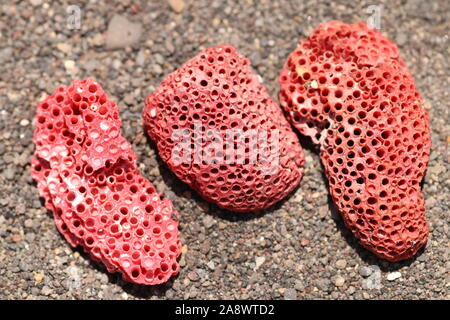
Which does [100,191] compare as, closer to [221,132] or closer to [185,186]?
[185,186]

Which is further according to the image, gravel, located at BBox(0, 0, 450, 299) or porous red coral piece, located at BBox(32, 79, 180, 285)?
gravel, located at BBox(0, 0, 450, 299)

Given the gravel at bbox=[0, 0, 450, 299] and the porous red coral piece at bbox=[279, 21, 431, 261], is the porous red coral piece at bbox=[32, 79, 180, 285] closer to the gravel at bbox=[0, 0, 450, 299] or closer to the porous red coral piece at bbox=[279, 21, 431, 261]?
the gravel at bbox=[0, 0, 450, 299]

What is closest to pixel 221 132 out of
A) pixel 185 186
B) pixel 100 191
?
pixel 185 186

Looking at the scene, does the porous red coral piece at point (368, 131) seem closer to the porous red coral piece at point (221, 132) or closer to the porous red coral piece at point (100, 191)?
the porous red coral piece at point (221, 132)

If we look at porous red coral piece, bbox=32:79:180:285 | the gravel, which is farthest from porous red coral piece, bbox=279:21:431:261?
porous red coral piece, bbox=32:79:180:285

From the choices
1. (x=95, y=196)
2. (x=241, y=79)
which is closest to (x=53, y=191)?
(x=95, y=196)

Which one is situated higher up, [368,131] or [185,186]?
[368,131]
